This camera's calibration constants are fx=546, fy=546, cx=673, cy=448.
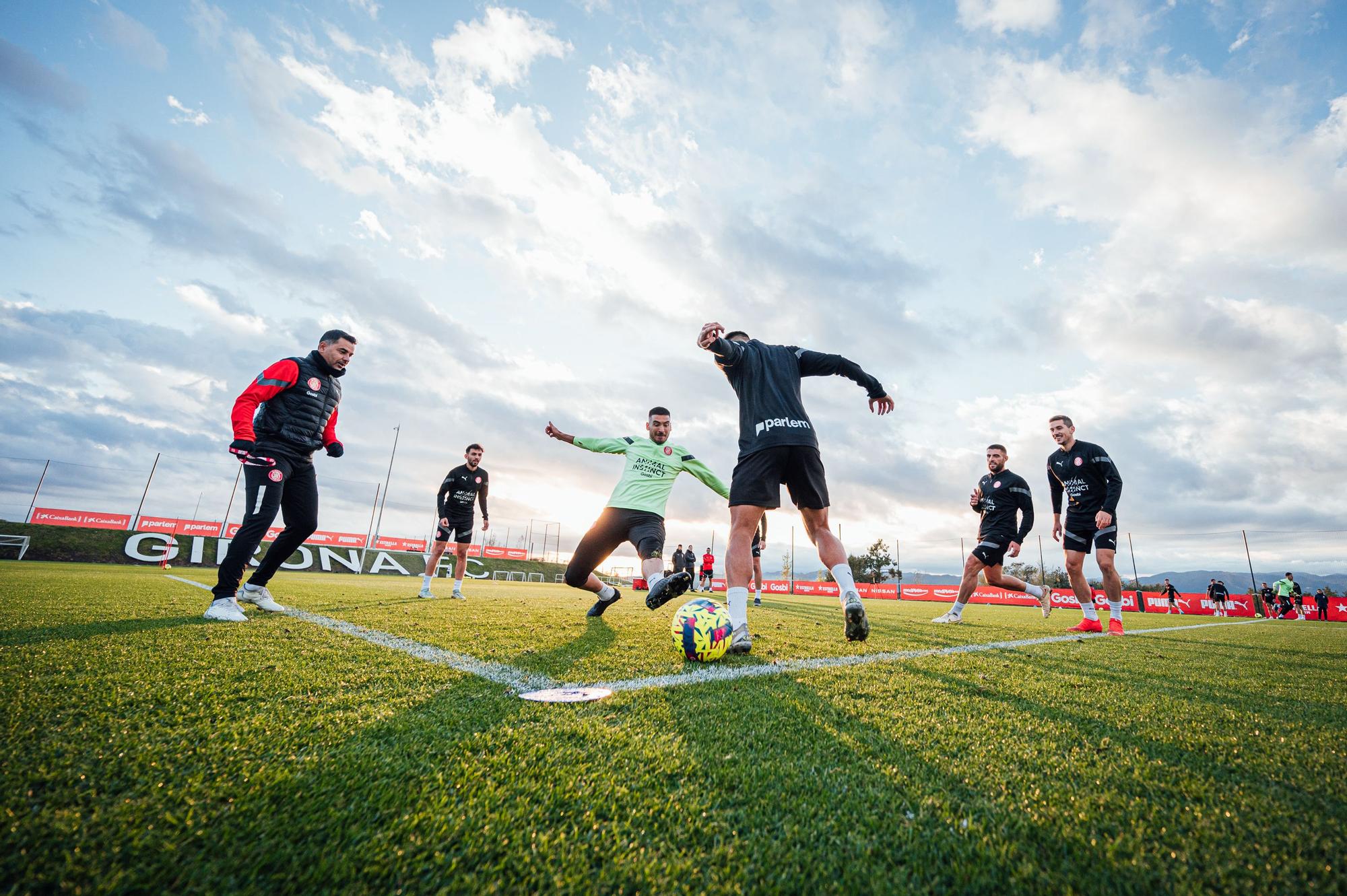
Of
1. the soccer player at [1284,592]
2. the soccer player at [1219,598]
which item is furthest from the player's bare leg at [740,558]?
the soccer player at [1219,598]

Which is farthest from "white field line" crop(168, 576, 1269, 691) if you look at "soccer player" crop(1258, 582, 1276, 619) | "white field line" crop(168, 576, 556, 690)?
"soccer player" crop(1258, 582, 1276, 619)

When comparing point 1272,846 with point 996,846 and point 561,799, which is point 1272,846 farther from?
point 561,799

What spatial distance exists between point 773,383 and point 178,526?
4467 cm

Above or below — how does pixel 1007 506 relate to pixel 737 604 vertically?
above

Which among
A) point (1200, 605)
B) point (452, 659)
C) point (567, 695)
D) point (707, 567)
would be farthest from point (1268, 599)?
point (452, 659)

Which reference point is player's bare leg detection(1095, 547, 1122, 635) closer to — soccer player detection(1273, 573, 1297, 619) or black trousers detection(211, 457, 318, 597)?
black trousers detection(211, 457, 318, 597)

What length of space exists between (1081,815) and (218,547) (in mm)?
31684

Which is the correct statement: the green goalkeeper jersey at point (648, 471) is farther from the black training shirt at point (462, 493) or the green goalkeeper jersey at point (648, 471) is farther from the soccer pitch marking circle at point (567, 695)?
the black training shirt at point (462, 493)

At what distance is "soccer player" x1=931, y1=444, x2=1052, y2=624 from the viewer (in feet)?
25.9

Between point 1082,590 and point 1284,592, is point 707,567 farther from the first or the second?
point 1284,592

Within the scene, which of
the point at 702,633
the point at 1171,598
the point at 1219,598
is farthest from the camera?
the point at 1171,598

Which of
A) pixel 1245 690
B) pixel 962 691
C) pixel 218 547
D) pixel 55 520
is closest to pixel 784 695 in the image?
pixel 962 691

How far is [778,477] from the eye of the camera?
4000 mm

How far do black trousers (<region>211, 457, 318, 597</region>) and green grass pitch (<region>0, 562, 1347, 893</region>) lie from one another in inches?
56.6
